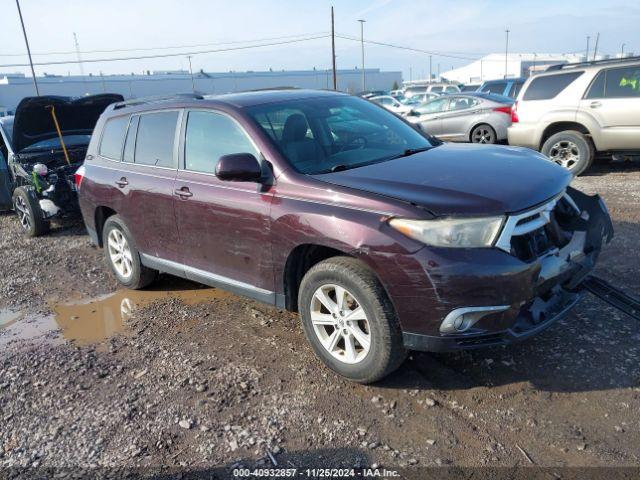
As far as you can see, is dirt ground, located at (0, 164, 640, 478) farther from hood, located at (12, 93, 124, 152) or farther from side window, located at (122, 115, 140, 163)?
hood, located at (12, 93, 124, 152)

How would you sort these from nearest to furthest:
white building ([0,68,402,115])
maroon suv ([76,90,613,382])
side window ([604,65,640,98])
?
maroon suv ([76,90,613,382])
side window ([604,65,640,98])
white building ([0,68,402,115])

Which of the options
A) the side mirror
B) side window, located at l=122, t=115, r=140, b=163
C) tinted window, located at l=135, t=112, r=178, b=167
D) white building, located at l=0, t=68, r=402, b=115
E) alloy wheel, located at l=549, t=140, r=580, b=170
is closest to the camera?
the side mirror

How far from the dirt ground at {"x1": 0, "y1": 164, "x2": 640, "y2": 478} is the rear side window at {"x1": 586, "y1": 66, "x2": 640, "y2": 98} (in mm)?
4797

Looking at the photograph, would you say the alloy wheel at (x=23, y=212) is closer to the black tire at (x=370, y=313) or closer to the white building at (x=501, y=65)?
the black tire at (x=370, y=313)

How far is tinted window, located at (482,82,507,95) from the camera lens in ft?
51.2

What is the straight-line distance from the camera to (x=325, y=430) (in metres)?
3.06

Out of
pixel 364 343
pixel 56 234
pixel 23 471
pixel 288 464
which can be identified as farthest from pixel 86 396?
pixel 56 234

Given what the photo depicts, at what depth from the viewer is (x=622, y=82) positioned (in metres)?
8.42

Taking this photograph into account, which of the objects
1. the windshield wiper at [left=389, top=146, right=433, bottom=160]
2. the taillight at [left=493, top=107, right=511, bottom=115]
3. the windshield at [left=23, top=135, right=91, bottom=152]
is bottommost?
the taillight at [left=493, top=107, right=511, bottom=115]

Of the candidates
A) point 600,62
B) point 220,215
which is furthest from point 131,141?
point 600,62

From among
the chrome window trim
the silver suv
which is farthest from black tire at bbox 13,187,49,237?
the silver suv

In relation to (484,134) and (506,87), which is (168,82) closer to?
(506,87)

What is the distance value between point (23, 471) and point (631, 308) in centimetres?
421

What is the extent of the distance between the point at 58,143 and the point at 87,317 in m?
4.66
